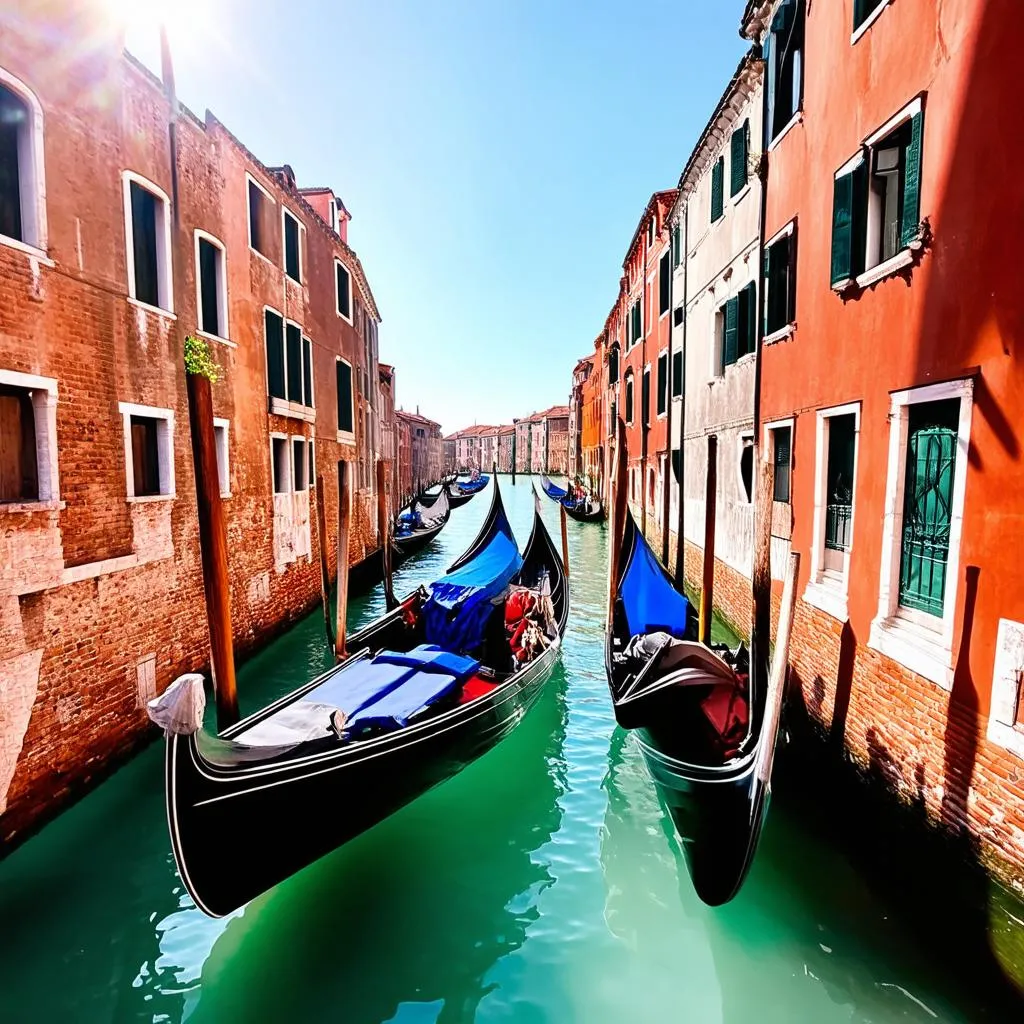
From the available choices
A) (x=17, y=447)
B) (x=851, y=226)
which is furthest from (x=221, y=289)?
(x=851, y=226)

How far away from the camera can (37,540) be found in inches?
147

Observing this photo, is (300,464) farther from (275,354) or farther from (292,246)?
(292,246)

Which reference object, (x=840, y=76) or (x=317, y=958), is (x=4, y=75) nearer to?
(x=317, y=958)

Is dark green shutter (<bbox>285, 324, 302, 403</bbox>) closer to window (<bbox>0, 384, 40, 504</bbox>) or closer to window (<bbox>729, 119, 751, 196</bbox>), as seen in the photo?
window (<bbox>0, 384, 40, 504</bbox>)

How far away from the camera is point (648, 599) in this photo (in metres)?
5.91

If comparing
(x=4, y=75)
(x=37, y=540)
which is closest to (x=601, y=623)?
(x=37, y=540)

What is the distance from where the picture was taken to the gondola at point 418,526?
49.0 feet

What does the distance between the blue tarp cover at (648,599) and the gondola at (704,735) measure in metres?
0.02

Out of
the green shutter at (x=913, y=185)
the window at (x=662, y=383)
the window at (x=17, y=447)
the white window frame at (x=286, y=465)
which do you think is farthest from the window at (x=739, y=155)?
the window at (x=17, y=447)

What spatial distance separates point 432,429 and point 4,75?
38419 millimetres

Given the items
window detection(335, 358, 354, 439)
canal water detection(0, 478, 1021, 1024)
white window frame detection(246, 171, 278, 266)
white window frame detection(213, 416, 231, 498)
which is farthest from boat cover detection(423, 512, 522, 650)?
window detection(335, 358, 354, 439)

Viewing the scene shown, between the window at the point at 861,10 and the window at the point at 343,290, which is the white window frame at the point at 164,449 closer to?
the window at the point at 861,10

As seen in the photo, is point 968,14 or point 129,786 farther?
point 129,786

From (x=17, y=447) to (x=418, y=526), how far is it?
1346cm
